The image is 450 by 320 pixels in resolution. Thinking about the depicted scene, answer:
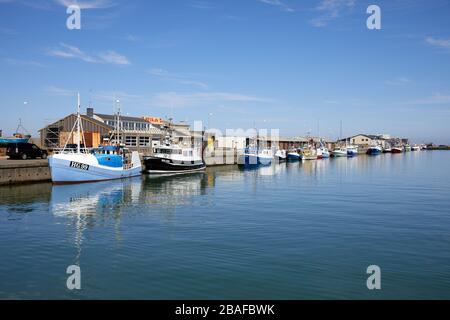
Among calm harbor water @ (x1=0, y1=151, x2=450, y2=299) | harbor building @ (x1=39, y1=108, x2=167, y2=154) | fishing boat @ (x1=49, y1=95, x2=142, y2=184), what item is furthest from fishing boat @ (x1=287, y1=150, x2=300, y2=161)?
calm harbor water @ (x1=0, y1=151, x2=450, y2=299)

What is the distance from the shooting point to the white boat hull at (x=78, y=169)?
45438 millimetres

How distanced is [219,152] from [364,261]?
7516 cm

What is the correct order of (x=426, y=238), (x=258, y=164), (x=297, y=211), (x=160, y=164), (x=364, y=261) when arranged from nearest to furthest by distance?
(x=364, y=261) < (x=426, y=238) < (x=297, y=211) < (x=160, y=164) < (x=258, y=164)

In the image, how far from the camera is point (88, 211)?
30172 millimetres

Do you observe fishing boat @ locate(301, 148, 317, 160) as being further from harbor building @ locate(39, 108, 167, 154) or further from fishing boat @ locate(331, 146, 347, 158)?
harbor building @ locate(39, 108, 167, 154)

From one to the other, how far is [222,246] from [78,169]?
3253 cm

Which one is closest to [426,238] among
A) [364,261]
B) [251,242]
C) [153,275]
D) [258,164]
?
[364,261]

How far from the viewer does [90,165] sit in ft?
161

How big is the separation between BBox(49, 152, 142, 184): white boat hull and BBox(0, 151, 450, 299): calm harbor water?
24.4ft

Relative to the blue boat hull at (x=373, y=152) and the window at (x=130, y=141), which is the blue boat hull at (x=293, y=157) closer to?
the window at (x=130, y=141)

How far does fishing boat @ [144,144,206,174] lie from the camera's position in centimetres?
6125

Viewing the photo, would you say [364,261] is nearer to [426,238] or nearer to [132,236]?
[426,238]

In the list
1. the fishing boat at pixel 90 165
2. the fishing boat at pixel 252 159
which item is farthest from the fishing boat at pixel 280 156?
the fishing boat at pixel 90 165
